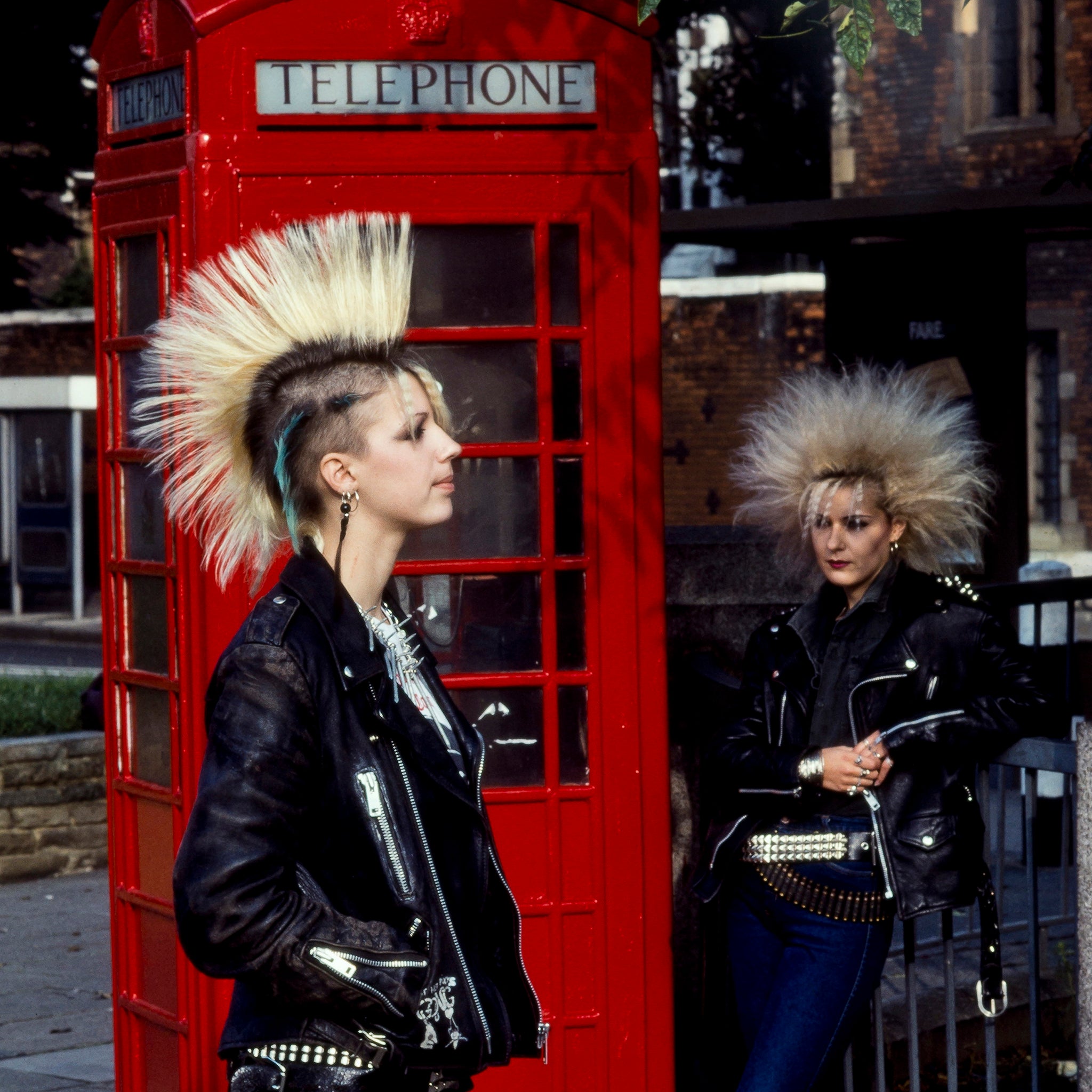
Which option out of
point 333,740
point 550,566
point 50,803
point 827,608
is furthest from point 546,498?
point 50,803

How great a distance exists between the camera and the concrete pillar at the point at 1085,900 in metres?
3.57

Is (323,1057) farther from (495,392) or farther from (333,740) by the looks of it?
(495,392)

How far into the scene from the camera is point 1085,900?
142 inches

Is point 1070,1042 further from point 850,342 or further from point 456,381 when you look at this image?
point 850,342

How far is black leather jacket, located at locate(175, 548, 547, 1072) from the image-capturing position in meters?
2.55

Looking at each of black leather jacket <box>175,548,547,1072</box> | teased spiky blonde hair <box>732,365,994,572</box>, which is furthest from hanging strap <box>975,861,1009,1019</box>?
black leather jacket <box>175,548,547,1072</box>

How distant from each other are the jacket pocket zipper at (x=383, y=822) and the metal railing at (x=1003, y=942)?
1.67 metres

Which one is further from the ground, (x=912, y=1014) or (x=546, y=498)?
(x=546, y=498)

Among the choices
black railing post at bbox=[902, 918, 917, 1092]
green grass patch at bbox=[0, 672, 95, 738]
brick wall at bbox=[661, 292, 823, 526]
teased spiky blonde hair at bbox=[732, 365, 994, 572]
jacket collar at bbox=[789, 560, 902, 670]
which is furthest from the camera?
brick wall at bbox=[661, 292, 823, 526]

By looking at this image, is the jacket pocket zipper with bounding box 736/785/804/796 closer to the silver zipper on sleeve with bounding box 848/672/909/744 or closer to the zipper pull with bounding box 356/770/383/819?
the silver zipper on sleeve with bounding box 848/672/909/744

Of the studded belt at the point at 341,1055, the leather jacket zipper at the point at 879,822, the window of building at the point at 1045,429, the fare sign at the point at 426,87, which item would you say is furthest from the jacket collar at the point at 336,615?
the window of building at the point at 1045,429

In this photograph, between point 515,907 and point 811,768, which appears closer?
point 515,907

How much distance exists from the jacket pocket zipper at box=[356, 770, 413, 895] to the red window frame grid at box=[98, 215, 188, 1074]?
1.69 metres

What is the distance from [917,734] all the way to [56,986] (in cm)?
420
